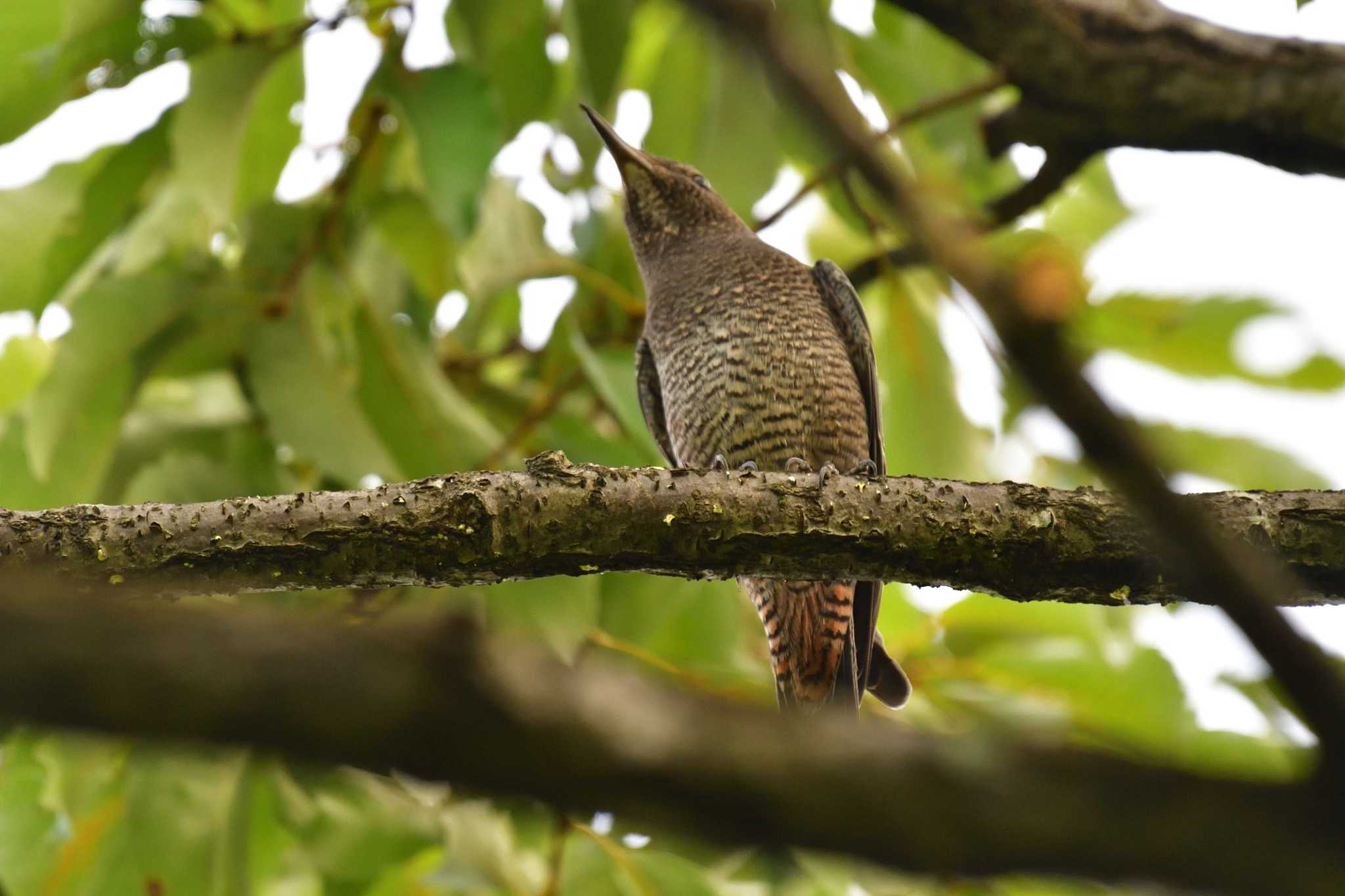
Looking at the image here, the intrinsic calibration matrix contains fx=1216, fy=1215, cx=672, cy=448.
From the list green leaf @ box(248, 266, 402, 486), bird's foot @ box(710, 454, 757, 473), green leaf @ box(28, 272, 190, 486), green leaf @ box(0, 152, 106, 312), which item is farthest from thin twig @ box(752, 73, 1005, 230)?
green leaf @ box(0, 152, 106, 312)

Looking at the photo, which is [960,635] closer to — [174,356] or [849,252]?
[849,252]

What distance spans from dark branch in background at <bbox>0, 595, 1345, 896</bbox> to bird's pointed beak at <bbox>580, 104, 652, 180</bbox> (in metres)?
3.49

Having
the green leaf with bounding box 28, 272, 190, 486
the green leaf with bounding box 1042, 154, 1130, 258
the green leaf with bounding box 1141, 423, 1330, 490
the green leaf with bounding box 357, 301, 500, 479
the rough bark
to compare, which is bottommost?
the green leaf with bounding box 28, 272, 190, 486

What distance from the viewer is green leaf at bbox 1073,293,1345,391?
3293 millimetres

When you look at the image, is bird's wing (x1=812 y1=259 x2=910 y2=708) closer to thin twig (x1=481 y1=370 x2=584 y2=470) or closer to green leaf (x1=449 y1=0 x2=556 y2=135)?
thin twig (x1=481 y1=370 x2=584 y2=470)

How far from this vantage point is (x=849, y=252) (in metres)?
→ 4.70

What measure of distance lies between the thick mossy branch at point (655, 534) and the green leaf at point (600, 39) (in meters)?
1.56

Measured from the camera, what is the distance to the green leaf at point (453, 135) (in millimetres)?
3062

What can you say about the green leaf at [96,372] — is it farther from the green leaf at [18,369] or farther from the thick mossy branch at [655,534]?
the green leaf at [18,369]

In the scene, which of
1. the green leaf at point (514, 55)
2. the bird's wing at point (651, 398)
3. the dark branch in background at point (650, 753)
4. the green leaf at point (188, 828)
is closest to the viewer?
the dark branch in background at point (650, 753)

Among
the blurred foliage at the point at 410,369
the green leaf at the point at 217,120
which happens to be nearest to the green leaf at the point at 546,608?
the blurred foliage at the point at 410,369

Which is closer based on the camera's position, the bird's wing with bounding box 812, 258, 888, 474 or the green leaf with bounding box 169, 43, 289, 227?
the green leaf with bounding box 169, 43, 289, 227

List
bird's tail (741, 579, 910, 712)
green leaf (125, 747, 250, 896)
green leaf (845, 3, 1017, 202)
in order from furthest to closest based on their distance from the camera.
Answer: bird's tail (741, 579, 910, 712) → green leaf (845, 3, 1017, 202) → green leaf (125, 747, 250, 896)

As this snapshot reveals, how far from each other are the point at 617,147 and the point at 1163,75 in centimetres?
215
